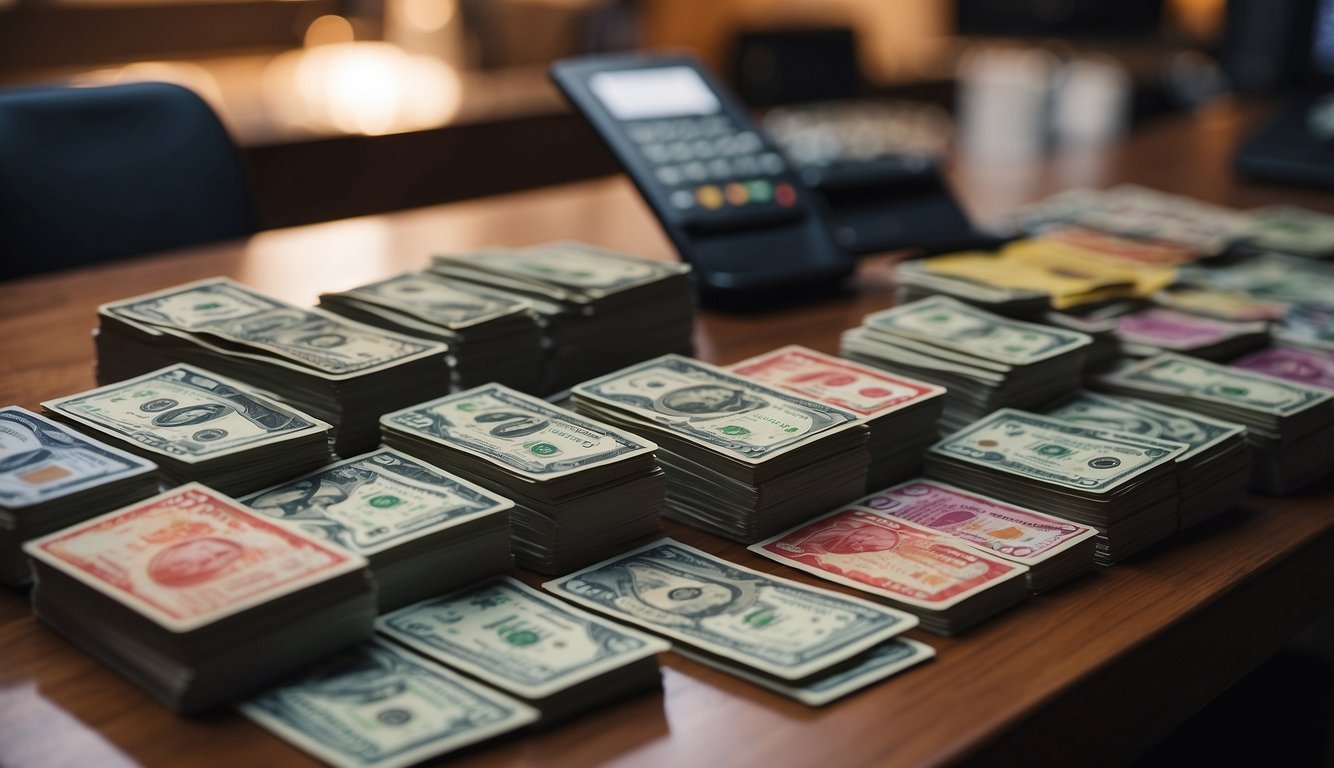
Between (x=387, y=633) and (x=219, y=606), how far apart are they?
107mm

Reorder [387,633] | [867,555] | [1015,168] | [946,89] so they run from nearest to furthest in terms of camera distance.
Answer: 1. [387,633]
2. [867,555]
3. [1015,168]
4. [946,89]

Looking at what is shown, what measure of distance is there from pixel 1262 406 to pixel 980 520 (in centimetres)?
30

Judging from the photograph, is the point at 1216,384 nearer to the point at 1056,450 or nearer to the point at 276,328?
the point at 1056,450

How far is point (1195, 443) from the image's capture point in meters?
1.02

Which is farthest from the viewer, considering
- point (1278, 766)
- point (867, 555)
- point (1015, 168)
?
point (1015, 168)

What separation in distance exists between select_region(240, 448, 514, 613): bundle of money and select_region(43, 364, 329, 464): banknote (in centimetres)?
4

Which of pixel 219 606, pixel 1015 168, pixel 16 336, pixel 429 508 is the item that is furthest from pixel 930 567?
pixel 1015 168

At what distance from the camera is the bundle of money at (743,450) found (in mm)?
921

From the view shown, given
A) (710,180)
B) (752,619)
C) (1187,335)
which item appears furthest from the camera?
(710,180)

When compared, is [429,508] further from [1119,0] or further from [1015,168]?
[1119,0]

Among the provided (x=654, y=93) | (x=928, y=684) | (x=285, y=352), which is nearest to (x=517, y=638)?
(x=928, y=684)

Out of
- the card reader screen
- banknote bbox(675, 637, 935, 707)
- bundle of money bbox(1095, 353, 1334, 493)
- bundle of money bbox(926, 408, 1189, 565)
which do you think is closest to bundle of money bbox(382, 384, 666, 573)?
banknote bbox(675, 637, 935, 707)

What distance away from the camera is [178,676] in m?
0.70

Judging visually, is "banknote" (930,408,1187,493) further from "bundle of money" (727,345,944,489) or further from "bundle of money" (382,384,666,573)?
"bundle of money" (382,384,666,573)
